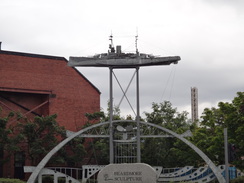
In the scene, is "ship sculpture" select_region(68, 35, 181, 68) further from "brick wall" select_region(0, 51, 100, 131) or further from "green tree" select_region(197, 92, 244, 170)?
"brick wall" select_region(0, 51, 100, 131)

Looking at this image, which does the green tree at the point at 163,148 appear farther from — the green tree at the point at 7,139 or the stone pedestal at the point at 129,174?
the stone pedestal at the point at 129,174

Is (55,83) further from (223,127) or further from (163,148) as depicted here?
(223,127)

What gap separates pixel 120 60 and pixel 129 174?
980 centimetres

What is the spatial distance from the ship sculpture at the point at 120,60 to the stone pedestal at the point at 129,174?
9266mm

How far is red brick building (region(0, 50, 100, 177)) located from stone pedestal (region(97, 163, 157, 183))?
23170mm

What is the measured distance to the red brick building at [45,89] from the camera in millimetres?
52781

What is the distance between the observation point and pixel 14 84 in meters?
52.9

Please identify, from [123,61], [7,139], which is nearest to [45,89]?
[7,139]

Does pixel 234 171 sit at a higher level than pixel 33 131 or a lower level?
lower

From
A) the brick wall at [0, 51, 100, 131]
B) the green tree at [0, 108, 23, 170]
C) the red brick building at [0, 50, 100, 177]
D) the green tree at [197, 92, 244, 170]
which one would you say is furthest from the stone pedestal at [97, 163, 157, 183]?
the brick wall at [0, 51, 100, 131]

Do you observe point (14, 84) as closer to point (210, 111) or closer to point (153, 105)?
point (153, 105)

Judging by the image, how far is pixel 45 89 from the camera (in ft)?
180

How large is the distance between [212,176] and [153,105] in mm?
15674

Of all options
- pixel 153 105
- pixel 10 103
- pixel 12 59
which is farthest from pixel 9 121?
pixel 153 105
